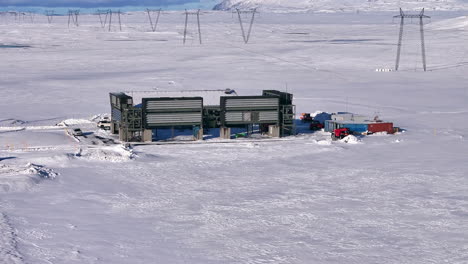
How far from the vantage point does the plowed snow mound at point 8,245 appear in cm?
2620

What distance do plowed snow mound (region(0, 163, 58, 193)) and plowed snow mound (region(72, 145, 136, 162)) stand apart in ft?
12.6

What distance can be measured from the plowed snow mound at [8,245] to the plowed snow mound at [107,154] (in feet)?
43.9

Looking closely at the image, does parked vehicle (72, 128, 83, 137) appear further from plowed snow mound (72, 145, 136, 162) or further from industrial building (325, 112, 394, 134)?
industrial building (325, 112, 394, 134)

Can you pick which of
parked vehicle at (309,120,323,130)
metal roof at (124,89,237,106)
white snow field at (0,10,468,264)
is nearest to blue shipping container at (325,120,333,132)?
white snow field at (0,10,468,264)

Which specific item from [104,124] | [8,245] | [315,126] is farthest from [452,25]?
[8,245]

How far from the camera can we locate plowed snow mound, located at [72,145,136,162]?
44312mm

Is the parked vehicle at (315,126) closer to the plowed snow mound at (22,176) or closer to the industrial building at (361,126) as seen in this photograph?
the industrial building at (361,126)

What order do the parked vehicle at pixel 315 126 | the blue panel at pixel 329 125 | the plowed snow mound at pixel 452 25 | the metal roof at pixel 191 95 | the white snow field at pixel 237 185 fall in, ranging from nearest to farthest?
the white snow field at pixel 237 185, the metal roof at pixel 191 95, the blue panel at pixel 329 125, the parked vehicle at pixel 315 126, the plowed snow mound at pixel 452 25

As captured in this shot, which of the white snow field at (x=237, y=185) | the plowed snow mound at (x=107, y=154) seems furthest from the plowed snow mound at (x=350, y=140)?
the plowed snow mound at (x=107, y=154)

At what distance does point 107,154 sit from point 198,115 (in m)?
7.96

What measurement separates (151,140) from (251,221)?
19.1 m

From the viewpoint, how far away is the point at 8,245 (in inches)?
1091

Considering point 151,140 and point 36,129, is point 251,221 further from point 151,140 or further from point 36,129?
point 36,129

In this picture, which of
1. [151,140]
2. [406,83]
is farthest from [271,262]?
[406,83]
